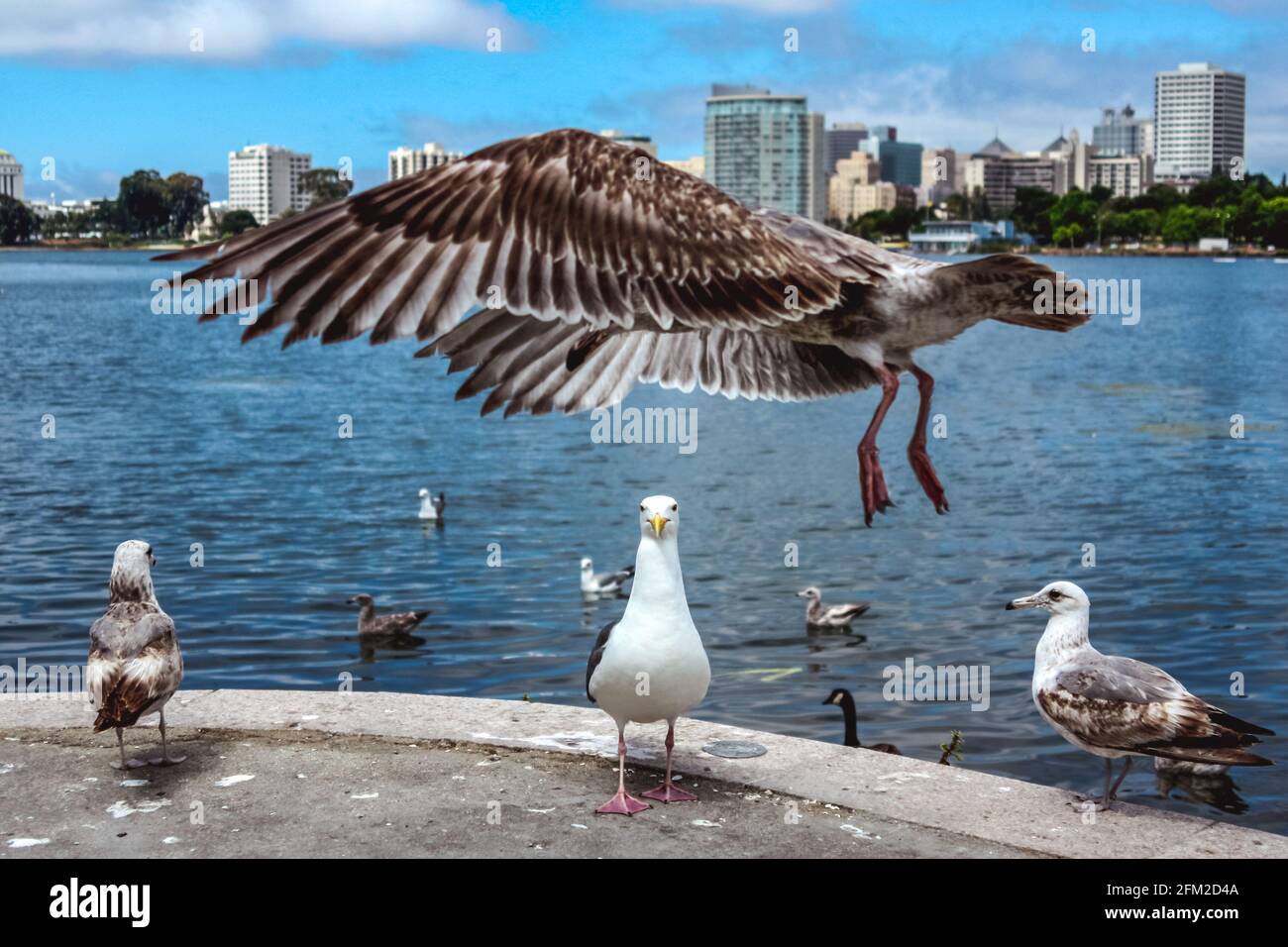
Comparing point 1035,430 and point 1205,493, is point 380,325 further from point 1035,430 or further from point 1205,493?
point 1035,430

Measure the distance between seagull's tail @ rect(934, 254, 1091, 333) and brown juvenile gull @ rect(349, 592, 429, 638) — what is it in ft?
48.1

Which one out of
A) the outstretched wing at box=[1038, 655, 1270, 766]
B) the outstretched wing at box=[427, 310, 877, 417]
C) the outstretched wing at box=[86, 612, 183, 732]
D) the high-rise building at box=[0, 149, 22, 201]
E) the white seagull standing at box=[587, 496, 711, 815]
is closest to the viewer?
the outstretched wing at box=[427, 310, 877, 417]

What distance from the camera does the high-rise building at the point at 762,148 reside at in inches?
827

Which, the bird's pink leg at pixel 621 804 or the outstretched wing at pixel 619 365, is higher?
the outstretched wing at pixel 619 365

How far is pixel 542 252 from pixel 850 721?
10975 mm

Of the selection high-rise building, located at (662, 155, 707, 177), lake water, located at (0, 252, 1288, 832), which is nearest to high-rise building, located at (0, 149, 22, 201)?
high-rise building, located at (662, 155, 707, 177)

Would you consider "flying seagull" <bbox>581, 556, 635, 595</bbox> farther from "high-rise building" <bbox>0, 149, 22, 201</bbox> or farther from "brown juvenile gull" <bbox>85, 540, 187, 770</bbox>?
"high-rise building" <bbox>0, 149, 22, 201</bbox>

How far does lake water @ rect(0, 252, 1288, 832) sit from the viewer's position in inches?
668

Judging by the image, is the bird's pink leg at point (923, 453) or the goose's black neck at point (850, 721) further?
the goose's black neck at point (850, 721)

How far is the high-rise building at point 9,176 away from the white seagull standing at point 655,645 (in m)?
190

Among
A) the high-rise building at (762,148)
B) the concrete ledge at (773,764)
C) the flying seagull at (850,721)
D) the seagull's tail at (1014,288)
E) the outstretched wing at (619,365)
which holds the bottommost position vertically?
the flying seagull at (850,721)

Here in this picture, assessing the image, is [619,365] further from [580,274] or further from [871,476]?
[871,476]

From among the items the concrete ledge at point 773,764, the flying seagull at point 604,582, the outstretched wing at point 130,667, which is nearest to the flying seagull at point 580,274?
the concrete ledge at point 773,764

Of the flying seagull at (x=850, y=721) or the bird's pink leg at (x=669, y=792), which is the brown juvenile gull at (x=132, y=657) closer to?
the bird's pink leg at (x=669, y=792)
